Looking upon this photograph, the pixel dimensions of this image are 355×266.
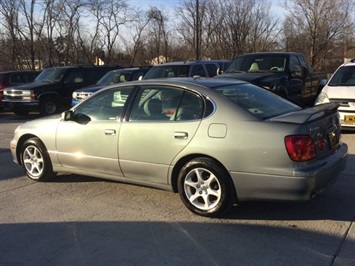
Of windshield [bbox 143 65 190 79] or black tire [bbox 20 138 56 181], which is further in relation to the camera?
windshield [bbox 143 65 190 79]

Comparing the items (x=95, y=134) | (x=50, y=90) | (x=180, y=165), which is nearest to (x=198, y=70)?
(x=50, y=90)

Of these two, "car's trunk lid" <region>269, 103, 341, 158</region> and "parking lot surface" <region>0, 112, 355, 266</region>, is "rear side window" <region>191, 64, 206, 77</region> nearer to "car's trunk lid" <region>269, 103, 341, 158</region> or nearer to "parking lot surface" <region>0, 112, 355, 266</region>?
"parking lot surface" <region>0, 112, 355, 266</region>

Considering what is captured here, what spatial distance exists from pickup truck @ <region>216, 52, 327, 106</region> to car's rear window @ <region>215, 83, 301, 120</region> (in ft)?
15.2

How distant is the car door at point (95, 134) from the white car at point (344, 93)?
15.9 ft

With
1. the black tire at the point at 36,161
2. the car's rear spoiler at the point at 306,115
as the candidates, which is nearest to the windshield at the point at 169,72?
the black tire at the point at 36,161

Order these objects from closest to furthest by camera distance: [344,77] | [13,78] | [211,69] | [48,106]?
[344,77], [211,69], [48,106], [13,78]

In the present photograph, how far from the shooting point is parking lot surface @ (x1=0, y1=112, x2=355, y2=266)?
367cm

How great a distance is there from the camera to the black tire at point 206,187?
441 centimetres

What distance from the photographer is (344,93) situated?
A: 30.1 feet

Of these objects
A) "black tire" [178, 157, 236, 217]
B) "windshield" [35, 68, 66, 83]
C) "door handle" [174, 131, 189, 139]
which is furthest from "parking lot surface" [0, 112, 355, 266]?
"windshield" [35, 68, 66, 83]

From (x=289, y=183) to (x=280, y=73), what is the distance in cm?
708

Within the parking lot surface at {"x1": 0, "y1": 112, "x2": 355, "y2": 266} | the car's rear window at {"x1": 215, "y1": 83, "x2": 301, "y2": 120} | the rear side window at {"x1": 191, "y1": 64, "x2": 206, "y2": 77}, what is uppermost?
the rear side window at {"x1": 191, "y1": 64, "x2": 206, "y2": 77}

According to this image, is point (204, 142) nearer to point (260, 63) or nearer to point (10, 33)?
point (260, 63)

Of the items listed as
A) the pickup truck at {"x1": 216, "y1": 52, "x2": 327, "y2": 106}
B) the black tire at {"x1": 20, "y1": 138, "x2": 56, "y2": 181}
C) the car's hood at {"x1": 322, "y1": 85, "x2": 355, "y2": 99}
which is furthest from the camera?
the pickup truck at {"x1": 216, "y1": 52, "x2": 327, "y2": 106}
